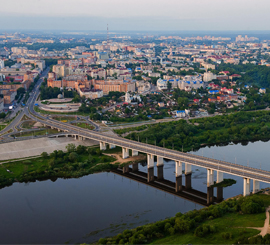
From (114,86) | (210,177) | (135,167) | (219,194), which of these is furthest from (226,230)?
(114,86)

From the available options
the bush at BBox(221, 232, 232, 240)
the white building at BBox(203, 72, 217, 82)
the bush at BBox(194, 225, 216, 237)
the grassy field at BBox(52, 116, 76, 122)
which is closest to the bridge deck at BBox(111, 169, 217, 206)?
the bush at BBox(194, 225, 216, 237)

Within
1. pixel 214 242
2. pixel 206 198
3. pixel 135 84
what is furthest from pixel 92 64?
pixel 214 242

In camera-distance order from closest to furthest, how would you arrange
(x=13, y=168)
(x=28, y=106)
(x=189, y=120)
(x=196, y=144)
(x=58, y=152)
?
(x=13, y=168)
(x=58, y=152)
(x=196, y=144)
(x=189, y=120)
(x=28, y=106)

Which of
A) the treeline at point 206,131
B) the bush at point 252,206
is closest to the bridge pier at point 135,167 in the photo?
the treeline at point 206,131

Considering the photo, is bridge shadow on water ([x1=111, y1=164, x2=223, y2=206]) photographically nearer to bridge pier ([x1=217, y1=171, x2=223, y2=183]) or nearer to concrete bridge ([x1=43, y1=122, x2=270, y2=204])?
concrete bridge ([x1=43, y1=122, x2=270, y2=204])

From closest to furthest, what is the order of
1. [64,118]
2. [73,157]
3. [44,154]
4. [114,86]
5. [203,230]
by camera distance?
[203,230] < [73,157] < [44,154] < [64,118] < [114,86]

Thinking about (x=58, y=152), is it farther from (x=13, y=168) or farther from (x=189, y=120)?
(x=189, y=120)

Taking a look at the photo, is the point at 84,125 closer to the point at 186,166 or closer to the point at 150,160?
the point at 150,160
